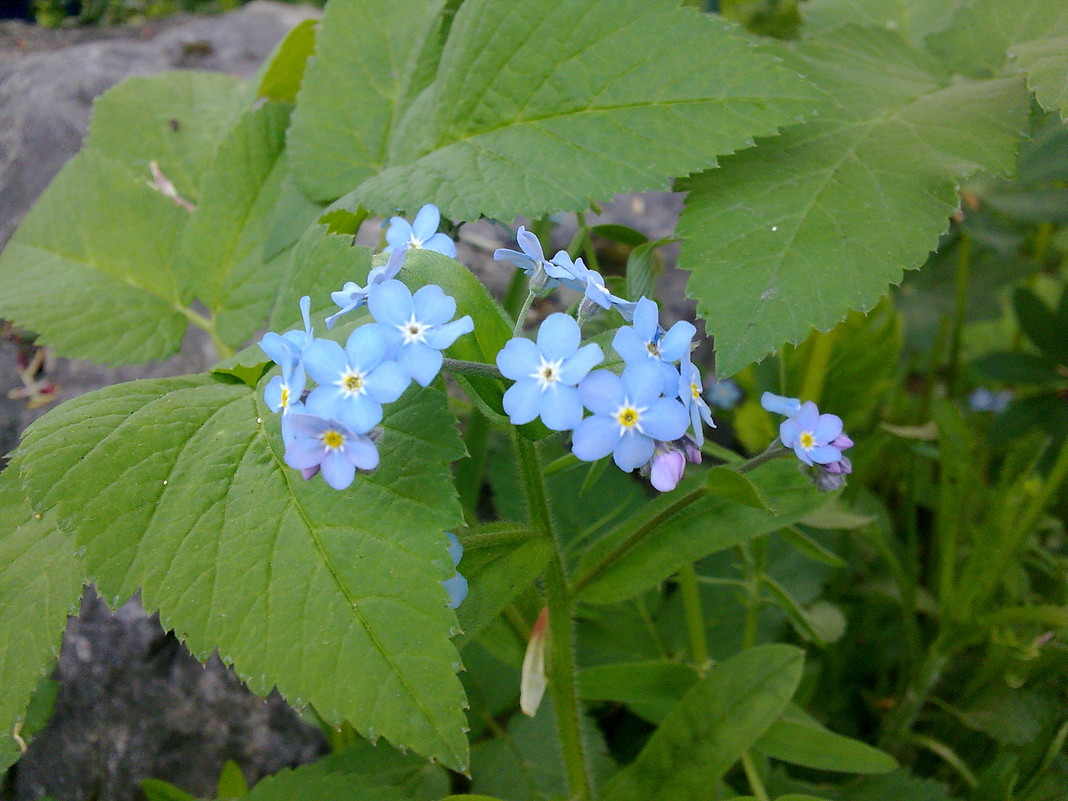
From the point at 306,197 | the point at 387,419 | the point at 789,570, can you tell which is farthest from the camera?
the point at 789,570

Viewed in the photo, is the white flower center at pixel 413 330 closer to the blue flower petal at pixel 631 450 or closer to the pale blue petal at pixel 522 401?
the pale blue petal at pixel 522 401

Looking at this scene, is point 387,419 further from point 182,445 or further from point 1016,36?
point 1016,36

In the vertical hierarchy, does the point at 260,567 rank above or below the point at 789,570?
above

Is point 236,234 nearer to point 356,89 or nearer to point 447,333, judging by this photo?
point 356,89

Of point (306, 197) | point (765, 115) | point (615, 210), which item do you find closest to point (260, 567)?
point (306, 197)

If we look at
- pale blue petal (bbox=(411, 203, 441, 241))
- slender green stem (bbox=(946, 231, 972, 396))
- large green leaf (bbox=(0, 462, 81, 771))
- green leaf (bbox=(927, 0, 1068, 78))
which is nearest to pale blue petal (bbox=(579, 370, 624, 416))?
pale blue petal (bbox=(411, 203, 441, 241))

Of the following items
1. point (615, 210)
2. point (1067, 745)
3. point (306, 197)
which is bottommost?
point (1067, 745)

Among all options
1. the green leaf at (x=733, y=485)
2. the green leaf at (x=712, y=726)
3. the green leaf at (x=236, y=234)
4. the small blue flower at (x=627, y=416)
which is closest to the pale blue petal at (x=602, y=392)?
the small blue flower at (x=627, y=416)
